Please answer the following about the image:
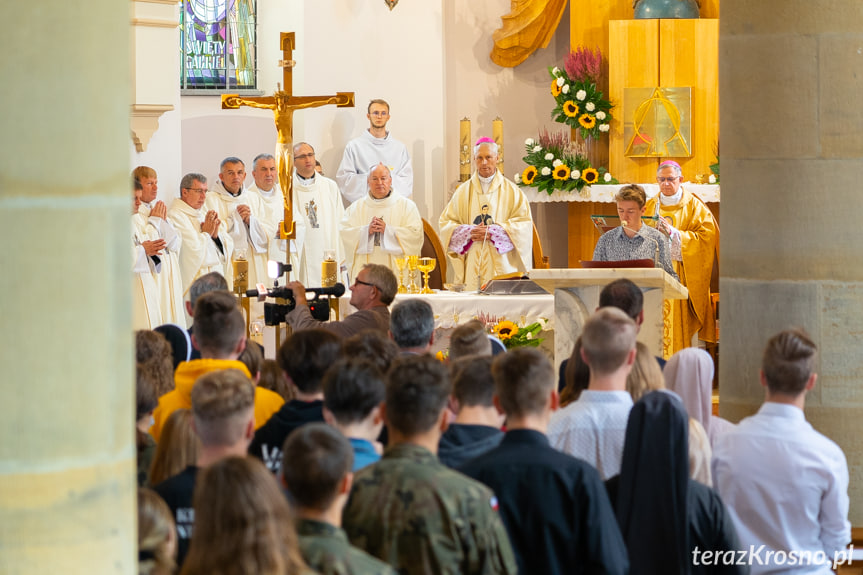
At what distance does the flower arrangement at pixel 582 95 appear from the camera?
1369 cm

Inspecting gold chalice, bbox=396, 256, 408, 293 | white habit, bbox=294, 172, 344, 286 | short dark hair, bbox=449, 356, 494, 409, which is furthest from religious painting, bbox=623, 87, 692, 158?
short dark hair, bbox=449, 356, 494, 409

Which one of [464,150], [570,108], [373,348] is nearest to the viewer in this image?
[373,348]

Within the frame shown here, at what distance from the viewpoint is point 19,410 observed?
2.72m

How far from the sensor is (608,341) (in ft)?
13.6

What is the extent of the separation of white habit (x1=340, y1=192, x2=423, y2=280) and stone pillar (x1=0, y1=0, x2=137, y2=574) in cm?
920

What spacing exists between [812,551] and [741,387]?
1824 millimetres

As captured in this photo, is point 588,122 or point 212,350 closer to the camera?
point 212,350

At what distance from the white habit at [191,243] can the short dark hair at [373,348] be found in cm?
693

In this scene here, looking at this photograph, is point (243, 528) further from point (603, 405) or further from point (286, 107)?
point (286, 107)

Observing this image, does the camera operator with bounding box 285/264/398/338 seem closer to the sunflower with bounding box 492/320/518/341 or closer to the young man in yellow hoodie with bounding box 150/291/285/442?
the young man in yellow hoodie with bounding box 150/291/285/442

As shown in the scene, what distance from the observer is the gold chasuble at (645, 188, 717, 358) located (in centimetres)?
1140

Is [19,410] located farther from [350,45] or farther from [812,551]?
[350,45]

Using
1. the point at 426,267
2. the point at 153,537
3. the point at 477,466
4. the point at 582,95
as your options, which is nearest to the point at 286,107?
the point at 426,267

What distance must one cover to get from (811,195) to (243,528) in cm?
390
